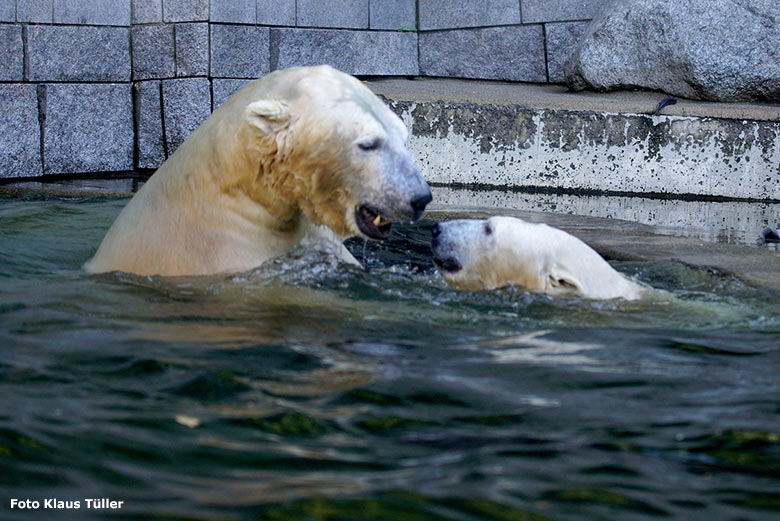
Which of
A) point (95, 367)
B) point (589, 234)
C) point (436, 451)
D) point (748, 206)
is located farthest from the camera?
point (748, 206)

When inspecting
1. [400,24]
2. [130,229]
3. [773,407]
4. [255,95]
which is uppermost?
[400,24]

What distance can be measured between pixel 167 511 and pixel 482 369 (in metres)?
1.30

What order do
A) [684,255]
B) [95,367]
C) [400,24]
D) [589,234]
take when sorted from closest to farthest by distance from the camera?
1. [95,367]
2. [684,255]
3. [589,234]
4. [400,24]

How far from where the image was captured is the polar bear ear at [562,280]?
163 inches

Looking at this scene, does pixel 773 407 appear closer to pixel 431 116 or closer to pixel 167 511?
pixel 167 511

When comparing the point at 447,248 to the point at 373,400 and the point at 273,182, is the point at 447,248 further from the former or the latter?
the point at 373,400

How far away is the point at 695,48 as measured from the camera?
826 centimetres

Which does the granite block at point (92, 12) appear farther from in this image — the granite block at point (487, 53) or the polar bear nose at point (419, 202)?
the polar bear nose at point (419, 202)

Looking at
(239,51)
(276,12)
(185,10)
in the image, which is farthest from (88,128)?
(276,12)

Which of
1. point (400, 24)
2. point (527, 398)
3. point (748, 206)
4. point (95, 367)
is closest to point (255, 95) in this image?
point (95, 367)

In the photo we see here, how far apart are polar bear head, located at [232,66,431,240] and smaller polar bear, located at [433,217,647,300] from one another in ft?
1.88

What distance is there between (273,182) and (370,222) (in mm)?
427

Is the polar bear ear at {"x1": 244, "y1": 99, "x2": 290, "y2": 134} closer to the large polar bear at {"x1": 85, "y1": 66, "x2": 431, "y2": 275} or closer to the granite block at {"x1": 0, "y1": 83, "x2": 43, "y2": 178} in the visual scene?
the large polar bear at {"x1": 85, "y1": 66, "x2": 431, "y2": 275}

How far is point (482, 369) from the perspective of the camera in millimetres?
2998
